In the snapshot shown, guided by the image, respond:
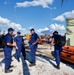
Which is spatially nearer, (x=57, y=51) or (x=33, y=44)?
(x=57, y=51)

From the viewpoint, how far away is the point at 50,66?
10711 mm

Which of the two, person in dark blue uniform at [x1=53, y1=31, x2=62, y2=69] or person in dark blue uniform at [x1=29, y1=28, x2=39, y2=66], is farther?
person in dark blue uniform at [x1=29, y1=28, x2=39, y2=66]

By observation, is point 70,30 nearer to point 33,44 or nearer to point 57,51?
point 57,51

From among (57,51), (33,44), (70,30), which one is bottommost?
(57,51)

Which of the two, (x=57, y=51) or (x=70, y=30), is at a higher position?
(x=70, y=30)

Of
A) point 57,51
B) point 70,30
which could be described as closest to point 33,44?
point 57,51

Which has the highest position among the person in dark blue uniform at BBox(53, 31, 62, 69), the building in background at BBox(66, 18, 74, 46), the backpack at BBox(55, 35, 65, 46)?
the building in background at BBox(66, 18, 74, 46)

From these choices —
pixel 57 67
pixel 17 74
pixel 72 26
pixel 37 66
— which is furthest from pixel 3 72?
pixel 72 26

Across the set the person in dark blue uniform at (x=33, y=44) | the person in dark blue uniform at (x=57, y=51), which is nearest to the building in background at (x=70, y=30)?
the person in dark blue uniform at (x=57, y=51)

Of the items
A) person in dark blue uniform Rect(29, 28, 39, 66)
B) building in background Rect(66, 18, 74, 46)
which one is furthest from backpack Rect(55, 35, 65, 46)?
building in background Rect(66, 18, 74, 46)

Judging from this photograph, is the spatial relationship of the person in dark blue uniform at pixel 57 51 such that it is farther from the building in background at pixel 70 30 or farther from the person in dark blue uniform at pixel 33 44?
the building in background at pixel 70 30

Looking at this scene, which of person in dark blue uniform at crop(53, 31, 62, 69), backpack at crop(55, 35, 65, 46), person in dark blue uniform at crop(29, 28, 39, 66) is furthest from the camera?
person in dark blue uniform at crop(29, 28, 39, 66)

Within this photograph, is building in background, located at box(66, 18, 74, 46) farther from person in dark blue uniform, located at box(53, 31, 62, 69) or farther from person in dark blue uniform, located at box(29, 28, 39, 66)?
person in dark blue uniform, located at box(29, 28, 39, 66)

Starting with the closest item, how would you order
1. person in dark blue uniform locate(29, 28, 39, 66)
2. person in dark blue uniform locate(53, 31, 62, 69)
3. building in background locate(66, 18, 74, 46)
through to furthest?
1. person in dark blue uniform locate(53, 31, 62, 69)
2. person in dark blue uniform locate(29, 28, 39, 66)
3. building in background locate(66, 18, 74, 46)
